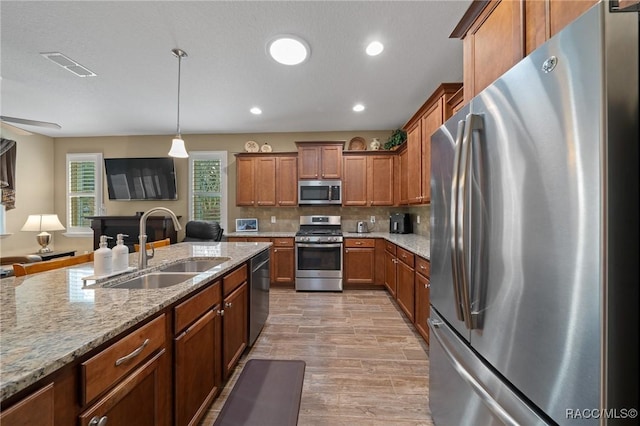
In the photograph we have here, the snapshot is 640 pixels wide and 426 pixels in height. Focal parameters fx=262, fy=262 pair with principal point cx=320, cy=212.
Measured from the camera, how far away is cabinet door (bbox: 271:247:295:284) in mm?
4375

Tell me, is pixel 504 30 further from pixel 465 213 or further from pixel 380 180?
pixel 380 180

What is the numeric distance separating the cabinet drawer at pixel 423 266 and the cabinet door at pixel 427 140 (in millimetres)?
743

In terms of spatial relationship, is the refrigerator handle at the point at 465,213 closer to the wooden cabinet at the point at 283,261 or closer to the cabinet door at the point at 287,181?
the wooden cabinet at the point at 283,261

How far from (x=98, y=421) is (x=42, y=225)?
5690mm

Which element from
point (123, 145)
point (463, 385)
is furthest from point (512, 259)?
point (123, 145)

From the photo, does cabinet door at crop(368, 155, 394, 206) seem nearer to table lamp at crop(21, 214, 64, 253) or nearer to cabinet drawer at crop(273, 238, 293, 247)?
cabinet drawer at crop(273, 238, 293, 247)

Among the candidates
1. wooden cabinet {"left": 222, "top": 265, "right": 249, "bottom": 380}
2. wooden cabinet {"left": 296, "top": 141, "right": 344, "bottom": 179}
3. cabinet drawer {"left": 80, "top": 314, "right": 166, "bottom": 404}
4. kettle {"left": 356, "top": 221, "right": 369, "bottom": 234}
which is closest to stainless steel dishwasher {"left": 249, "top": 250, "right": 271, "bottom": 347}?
wooden cabinet {"left": 222, "top": 265, "right": 249, "bottom": 380}

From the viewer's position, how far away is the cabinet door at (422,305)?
7.96 ft

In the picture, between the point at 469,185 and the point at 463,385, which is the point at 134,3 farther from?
the point at 463,385

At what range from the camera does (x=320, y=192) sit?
461 cm

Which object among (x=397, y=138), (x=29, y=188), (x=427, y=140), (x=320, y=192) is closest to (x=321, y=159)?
(x=320, y=192)

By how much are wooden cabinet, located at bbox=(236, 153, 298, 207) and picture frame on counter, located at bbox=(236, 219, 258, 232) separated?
1.20ft

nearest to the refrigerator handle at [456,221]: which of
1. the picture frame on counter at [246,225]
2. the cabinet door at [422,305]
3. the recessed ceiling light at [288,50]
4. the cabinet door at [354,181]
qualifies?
the cabinet door at [422,305]

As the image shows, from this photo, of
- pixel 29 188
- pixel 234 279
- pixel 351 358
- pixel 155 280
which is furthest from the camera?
pixel 29 188
